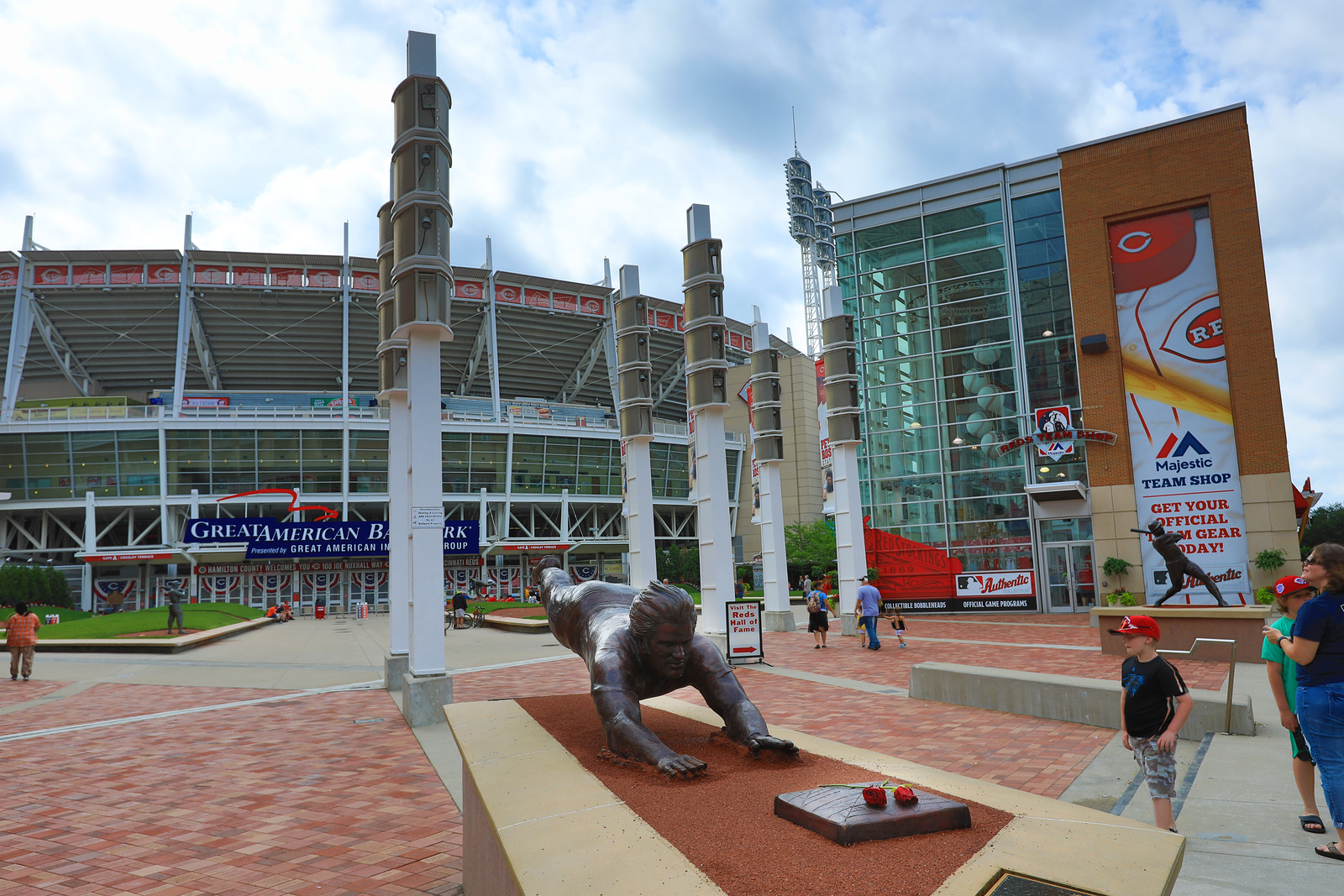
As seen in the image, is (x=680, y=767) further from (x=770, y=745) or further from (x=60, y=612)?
(x=60, y=612)

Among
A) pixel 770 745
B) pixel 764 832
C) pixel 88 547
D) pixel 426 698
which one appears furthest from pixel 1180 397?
pixel 88 547

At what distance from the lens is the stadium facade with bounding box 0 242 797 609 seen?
45.8 metres

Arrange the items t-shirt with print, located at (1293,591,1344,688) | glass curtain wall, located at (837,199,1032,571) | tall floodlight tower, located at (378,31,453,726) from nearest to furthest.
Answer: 1. t-shirt with print, located at (1293,591,1344,688)
2. tall floodlight tower, located at (378,31,453,726)
3. glass curtain wall, located at (837,199,1032,571)

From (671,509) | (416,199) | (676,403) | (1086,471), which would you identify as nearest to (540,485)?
(671,509)

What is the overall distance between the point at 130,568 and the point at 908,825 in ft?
184

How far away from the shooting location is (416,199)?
1092cm

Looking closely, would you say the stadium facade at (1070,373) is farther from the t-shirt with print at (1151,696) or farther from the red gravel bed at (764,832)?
the red gravel bed at (764,832)

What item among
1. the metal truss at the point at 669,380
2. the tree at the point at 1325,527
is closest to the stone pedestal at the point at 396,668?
the metal truss at the point at 669,380

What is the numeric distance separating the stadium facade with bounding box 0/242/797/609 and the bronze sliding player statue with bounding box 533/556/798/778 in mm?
45777

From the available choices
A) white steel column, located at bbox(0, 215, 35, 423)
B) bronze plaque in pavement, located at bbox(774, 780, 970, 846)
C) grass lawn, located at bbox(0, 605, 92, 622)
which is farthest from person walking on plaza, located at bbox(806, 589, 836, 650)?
white steel column, located at bbox(0, 215, 35, 423)

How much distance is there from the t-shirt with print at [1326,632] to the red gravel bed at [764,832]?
2.54 meters

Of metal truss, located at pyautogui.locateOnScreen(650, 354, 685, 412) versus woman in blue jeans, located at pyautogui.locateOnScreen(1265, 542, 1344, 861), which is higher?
metal truss, located at pyautogui.locateOnScreen(650, 354, 685, 412)

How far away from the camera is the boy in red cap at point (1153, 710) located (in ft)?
14.8

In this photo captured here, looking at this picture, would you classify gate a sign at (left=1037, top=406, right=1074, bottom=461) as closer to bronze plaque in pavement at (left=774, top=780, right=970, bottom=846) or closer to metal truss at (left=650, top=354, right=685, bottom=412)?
bronze plaque in pavement at (left=774, top=780, right=970, bottom=846)
